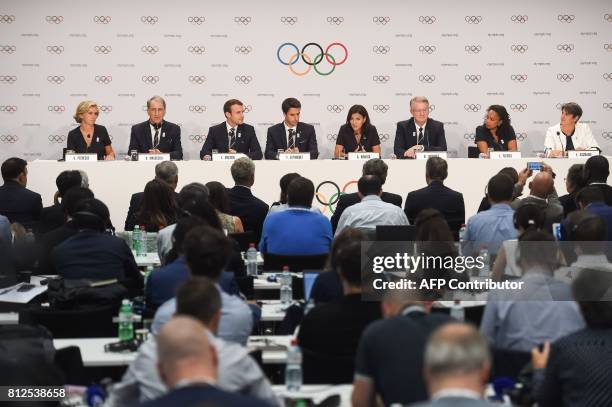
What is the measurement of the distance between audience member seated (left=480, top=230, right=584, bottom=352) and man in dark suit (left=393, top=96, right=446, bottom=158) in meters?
7.12

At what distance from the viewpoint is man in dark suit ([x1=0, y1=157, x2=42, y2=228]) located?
9.13 meters

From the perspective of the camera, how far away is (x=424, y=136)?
12.3m

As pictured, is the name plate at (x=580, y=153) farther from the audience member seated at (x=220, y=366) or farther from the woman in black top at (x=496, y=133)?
the audience member seated at (x=220, y=366)

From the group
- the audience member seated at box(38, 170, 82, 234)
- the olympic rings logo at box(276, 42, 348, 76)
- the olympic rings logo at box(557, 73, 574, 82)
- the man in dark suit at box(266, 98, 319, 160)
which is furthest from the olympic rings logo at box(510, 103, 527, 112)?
the audience member seated at box(38, 170, 82, 234)

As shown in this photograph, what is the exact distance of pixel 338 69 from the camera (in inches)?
538

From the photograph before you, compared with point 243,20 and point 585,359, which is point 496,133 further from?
point 585,359

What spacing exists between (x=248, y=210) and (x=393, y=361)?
216 inches

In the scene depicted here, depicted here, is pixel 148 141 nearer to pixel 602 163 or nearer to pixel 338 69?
pixel 338 69

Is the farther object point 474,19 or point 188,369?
point 474,19

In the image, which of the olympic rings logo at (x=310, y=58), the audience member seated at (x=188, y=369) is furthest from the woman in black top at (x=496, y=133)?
the audience member seated at (x=188, y=369)

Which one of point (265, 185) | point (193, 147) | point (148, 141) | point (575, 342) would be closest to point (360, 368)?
point (575, 342)

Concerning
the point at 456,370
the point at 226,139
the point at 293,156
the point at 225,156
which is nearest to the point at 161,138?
the point at 226,139

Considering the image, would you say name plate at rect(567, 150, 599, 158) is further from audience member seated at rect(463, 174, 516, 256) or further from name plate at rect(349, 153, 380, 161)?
audience member seated at rect(463, 174, 516, 256)

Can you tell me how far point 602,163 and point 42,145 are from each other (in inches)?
304
